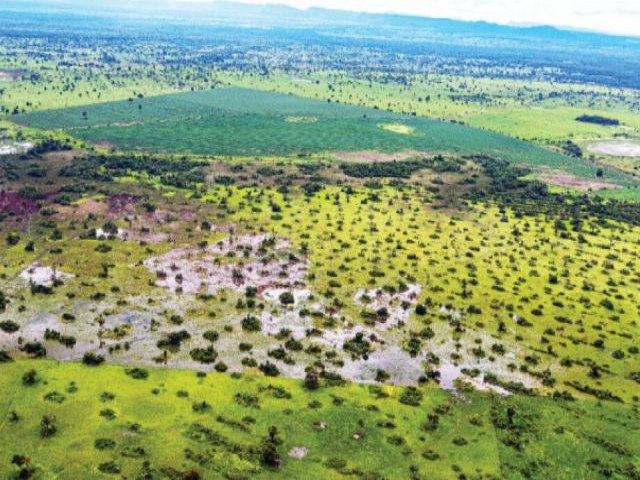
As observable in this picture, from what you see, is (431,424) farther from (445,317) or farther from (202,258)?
(202,258)

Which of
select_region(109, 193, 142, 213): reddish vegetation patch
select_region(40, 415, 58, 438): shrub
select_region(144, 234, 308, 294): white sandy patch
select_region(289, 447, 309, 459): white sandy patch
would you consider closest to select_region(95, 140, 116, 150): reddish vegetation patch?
select_region(109, 193, 142, 213): reddish vegetation patch

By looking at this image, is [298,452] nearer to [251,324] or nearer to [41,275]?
[251,324]

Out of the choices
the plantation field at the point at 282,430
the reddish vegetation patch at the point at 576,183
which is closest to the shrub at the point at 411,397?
the plantation field at the point at 282,430

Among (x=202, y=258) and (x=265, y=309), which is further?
(x=202, y=258)

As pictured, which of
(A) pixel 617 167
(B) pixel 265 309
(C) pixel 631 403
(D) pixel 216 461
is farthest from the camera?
(A) pixel 617 167

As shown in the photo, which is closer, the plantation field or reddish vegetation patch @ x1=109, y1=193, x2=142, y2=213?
the plantation field

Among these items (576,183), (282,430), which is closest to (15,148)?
(282,430)

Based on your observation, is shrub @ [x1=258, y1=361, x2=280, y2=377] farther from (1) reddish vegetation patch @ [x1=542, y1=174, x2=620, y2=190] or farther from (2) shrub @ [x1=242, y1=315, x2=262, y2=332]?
(1) reddish vegetation patch @ [x1=542, y1=174, x2=620, y2=190]

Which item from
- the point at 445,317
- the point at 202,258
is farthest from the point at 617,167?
the point at 202,258
